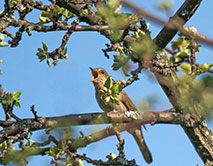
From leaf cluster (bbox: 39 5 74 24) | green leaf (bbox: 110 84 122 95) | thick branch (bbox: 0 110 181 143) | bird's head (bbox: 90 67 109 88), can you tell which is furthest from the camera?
bird's head (bbox: 90 67 109 88)

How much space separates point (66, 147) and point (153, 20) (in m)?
2.37

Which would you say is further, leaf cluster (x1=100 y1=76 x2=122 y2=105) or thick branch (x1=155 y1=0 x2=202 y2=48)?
thick branch (x1=155 y1=0 x2=202 y2=48)

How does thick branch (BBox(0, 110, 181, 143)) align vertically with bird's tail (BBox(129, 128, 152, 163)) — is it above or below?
below

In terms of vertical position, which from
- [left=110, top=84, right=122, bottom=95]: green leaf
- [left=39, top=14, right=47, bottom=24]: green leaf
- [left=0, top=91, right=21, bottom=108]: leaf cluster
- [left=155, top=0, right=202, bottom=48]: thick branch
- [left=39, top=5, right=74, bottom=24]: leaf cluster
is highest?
[left=39, top=14, right=47, bottom=24]: green leaf

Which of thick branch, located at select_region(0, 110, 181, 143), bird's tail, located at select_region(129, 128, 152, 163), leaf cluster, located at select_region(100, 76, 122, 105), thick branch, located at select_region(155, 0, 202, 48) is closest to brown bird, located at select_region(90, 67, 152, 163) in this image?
bird's tail, located at select_region(129, 128, 152, 163)

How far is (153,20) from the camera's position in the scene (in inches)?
45.8

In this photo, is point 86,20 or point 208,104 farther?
point 86,20

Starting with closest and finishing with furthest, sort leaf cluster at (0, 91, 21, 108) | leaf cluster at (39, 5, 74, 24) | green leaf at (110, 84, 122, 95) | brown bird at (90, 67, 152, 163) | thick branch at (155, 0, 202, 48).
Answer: green leaf at (110, 84, 122, 95)
leaf cluster at (0, 91, 21, 108)
thick branch at (155, 0, 202, 48)
leaf cluster at (39, 5, 74, 24)
brown bird at (90, 67, 152, 163)

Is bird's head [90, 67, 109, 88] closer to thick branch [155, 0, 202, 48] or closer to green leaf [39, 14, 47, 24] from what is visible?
green leaf [39, 14, 47, 24]

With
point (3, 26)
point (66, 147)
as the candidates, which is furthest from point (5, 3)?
point (66, 147)

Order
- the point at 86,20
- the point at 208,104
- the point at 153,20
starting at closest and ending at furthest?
the point at 153,20, the point at 208,104, the point at 86,20

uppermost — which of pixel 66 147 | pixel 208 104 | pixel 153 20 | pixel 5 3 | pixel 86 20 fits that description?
pixel 5 3

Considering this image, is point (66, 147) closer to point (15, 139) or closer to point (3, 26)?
point (15, 139)

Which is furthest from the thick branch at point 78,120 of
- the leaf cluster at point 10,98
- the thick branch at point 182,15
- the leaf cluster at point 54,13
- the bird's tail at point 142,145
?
the bird's tail at point 142,145
